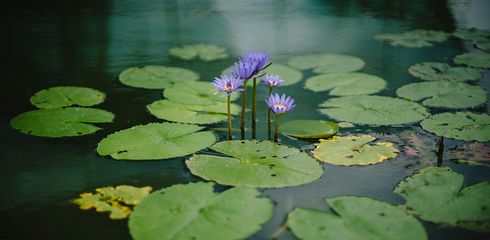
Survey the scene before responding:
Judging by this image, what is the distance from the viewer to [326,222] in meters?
1.34

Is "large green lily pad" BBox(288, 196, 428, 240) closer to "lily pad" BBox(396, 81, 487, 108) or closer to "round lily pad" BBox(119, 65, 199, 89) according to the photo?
"lily pad" BBox(396, 81, 487, 108)

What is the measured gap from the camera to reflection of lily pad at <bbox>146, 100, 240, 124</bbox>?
7.07ft

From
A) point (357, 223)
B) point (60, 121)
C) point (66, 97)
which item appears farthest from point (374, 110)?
point (66, 97)

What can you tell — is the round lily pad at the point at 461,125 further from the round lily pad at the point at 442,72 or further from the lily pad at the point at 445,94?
Result: the round lily pad at the point at 442,72

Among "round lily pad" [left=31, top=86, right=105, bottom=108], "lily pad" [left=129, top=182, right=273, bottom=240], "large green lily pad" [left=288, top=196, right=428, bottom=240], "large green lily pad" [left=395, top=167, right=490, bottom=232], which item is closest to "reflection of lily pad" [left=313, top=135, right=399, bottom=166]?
"large green lily pad" [left=395, top=167, right=490, bottom=232]

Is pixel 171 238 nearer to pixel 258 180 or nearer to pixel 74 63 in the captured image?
pixel 258 180

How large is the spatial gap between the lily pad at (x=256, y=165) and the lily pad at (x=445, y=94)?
101 cm

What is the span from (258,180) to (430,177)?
2.04 ft

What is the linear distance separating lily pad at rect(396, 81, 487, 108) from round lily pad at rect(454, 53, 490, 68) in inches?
21.0

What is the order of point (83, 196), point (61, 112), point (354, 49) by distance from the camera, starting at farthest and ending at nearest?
point (354, 49) < point (61, 112) < point (83, 196)

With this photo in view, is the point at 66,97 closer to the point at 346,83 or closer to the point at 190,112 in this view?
the point at 190,112

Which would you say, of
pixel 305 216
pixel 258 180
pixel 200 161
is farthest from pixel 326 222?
pixel 200 161

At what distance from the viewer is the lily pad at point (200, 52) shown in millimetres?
3258

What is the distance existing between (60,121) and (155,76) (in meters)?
0.79
